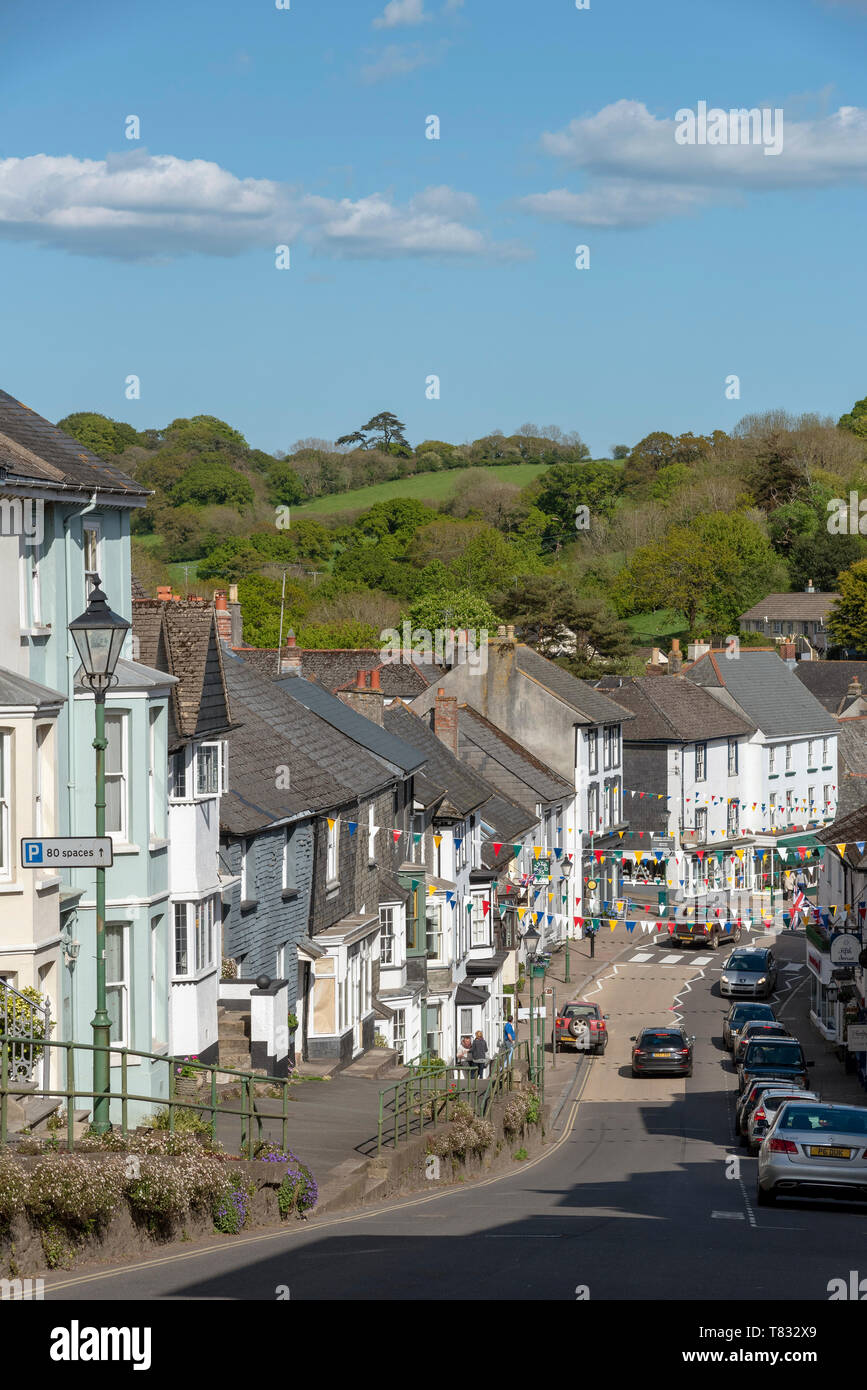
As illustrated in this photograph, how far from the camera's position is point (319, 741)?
36.8 m

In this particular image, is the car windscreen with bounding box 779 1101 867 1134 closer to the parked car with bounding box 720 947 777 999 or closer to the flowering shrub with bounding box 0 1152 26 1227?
the flowering shrub with bounding box 0 1152 26 1227

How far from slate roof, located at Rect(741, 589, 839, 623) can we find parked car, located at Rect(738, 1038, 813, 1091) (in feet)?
276

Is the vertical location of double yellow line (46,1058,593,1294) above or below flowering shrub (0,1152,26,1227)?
below

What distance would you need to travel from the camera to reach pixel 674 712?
248ft

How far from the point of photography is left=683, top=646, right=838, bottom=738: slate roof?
80688 millimetres

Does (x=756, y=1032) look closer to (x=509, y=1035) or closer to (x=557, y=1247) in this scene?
(x=509, y=1035)

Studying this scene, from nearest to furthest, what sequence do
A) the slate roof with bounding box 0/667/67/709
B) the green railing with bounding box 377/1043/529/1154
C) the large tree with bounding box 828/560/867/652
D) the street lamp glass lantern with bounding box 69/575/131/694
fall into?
1. the street lamp glass lantern with bounding box 69/575/131/694
2. the slate roof with bounding box 0/667/67/709
3. the green railing with bounding box 377/1043/529/1154
4. the large tree with bounding box 828/560/867/652

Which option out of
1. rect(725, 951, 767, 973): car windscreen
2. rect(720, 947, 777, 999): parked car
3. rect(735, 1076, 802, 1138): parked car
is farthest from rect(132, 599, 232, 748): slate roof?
rect(725, 951, 767, 973): car windscreen

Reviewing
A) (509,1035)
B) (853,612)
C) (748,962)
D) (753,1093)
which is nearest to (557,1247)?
(753,1093)
